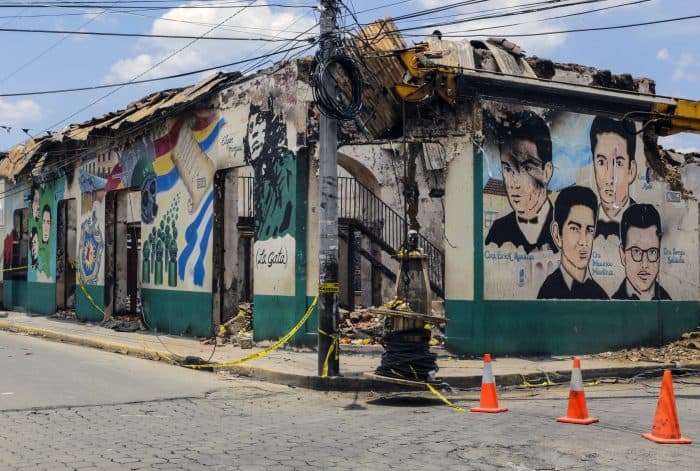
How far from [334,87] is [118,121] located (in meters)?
10.9

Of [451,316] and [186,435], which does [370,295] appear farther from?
[186,435]

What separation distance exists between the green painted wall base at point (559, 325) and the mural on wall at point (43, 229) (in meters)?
16.7

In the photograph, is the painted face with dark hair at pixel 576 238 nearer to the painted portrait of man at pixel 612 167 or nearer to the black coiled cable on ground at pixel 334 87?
the painted portrait of man at pixel 612 167

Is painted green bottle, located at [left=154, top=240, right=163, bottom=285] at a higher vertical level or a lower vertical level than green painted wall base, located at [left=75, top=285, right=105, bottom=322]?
higher

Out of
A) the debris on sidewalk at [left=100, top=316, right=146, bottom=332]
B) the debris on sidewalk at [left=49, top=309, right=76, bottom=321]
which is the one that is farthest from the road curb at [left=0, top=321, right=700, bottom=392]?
the debris on sidewalk at [left=49, top=309, right=76, bottom=321]

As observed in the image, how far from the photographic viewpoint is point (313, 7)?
1264cm

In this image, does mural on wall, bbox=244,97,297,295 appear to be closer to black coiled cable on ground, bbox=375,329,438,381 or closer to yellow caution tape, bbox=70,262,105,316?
black coiled cable on ground, bbox=375,329,438,381

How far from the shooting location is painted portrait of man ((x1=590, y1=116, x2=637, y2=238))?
15.7 m

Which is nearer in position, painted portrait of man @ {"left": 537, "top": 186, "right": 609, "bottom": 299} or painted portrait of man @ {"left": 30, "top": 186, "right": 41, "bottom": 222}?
painted portrait of man @ {"left": 537, "top": 186, "right": 609, "bottom": 299}

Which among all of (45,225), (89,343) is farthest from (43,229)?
(89,343)

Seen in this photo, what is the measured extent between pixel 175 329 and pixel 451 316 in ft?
25.8

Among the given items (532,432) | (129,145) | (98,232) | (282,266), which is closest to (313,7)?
(282,266)

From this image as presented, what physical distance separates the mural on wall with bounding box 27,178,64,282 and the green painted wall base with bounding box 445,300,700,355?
16.7 metres

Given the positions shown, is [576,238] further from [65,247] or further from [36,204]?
[36,204]
